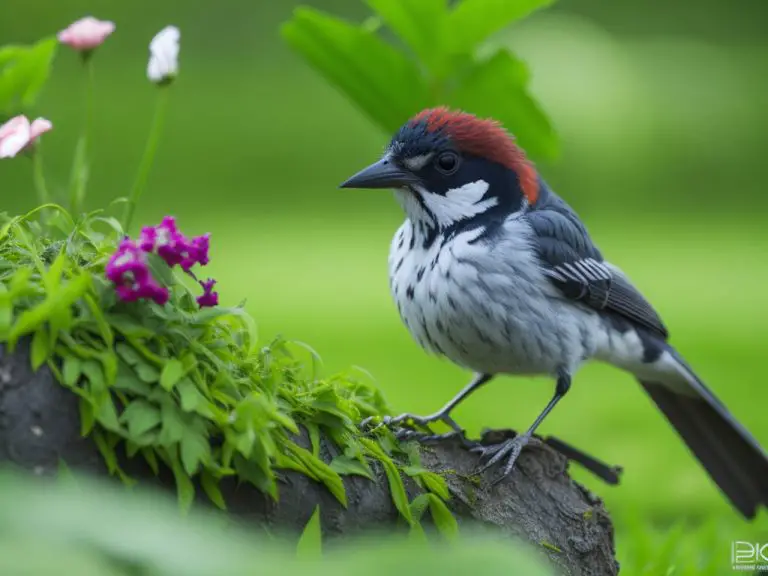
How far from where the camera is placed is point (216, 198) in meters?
6.18

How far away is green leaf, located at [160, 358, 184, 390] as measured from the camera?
53.4 inches

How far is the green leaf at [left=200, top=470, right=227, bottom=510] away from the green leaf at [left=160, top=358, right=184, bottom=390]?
0.12 meters

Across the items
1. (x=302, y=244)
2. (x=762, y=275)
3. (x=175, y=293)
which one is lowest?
(x=762, y=275)

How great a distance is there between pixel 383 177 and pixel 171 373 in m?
0.78

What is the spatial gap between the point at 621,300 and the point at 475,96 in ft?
3.01

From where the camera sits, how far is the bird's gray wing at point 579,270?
2131 mm

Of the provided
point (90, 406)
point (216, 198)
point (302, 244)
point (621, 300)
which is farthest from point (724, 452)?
point (216, 198)

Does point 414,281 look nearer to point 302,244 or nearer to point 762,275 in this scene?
point 302,244

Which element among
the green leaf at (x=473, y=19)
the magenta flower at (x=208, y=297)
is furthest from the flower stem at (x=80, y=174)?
the green leaf at (x=473, y=19)

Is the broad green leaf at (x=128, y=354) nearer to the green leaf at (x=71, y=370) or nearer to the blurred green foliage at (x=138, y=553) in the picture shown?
the green leaf at (x=71, y=370)

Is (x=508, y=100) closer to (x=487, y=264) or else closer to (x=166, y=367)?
(x=487, y=264)

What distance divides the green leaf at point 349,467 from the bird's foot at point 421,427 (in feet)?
0.71

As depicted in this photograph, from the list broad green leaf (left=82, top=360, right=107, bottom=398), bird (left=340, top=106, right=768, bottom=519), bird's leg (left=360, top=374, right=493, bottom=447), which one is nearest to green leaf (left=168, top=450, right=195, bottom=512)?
broad green leaf (left=82, top=360, right=107, bottom=398)

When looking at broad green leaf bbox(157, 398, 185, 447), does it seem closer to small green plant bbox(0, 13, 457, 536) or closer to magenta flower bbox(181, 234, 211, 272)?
small green plant bbox(0, 13, 457, 536)
